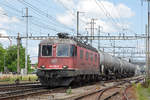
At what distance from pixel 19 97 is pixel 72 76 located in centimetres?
591

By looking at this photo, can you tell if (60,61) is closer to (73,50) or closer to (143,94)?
(73,50)

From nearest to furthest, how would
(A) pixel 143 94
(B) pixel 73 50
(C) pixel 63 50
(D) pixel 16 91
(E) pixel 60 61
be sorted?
(D) pixel 16 91
(A) pixel 143 94
(E) pixel 60 61
(C) pixel 63 50
(B) pixel 73 50

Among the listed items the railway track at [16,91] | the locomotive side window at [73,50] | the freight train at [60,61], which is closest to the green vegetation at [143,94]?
the freight train at [60,61]

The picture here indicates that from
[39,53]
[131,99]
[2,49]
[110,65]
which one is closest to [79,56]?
[39,53]

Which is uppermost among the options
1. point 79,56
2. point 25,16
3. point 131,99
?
point 25,16

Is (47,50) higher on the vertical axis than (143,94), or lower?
higher

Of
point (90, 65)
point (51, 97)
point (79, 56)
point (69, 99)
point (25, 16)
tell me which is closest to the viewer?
point (69, 99)

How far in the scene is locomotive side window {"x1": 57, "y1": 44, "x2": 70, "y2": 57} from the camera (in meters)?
19.9

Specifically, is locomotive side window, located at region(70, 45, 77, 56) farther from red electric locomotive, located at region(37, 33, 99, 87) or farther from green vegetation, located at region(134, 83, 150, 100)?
green vegetation, located at region(134, 83, 150, 100)

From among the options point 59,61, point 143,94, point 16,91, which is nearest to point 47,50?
point 59,61

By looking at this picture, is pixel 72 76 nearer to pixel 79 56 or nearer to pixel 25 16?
pixel 79 56

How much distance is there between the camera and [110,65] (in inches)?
1342

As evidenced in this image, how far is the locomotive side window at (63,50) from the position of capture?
65.2 ft

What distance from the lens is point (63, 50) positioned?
20.0 metres
